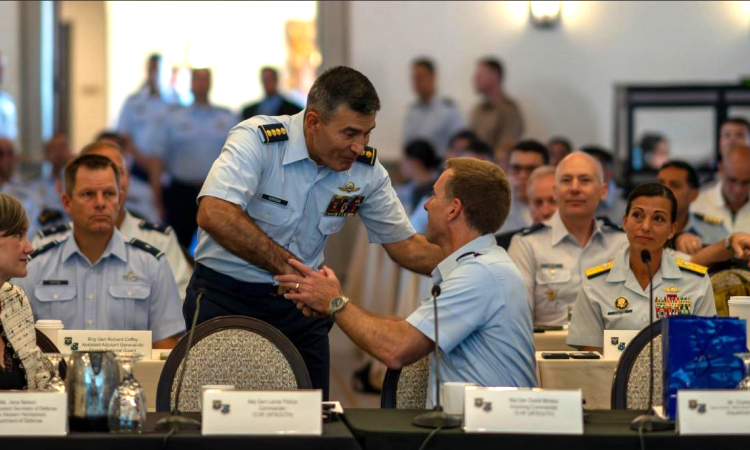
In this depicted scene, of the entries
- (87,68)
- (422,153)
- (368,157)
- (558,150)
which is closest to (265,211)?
(368,157)

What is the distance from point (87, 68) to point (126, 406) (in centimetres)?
1337

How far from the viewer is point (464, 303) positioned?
9.57ft

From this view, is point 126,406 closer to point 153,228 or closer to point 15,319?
point 15,319

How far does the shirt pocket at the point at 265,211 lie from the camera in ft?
11.8

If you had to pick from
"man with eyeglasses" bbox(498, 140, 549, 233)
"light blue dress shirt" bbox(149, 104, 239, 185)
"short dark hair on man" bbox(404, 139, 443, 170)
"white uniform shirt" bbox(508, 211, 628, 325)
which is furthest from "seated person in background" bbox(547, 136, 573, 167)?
"light blue dress shirt" bbox(149, 104, 239, 185)

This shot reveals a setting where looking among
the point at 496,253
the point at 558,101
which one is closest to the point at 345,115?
the point at 496,253

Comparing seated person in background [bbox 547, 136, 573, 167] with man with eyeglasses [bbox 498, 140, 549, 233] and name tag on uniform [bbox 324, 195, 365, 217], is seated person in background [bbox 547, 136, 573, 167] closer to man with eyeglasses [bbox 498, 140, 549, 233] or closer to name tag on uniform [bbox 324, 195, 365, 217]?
man with eyeglasses [bbox 498, 140, 549, 233]

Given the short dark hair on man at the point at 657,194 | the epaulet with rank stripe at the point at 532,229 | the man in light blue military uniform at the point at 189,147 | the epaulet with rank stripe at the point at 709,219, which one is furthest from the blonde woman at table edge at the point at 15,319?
the man in light blue military uniform at the point at 189,147

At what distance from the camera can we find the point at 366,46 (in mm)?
8711

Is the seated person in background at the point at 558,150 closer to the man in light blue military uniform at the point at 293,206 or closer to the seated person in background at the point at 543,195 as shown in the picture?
the seated person in background at the point at 543,195

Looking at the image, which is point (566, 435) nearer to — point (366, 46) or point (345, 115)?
point (345, 115)

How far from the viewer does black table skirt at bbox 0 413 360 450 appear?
233 cm

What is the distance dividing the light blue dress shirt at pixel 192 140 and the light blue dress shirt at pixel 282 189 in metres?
5.27

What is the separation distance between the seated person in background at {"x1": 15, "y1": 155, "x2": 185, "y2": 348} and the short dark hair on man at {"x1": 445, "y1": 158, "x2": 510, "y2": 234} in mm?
1601
